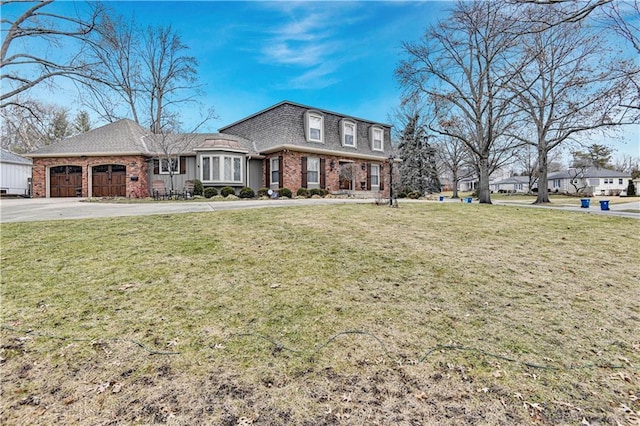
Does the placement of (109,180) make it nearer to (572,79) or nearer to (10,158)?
(10,158)

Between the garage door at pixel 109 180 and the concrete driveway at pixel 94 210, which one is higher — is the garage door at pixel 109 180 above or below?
above

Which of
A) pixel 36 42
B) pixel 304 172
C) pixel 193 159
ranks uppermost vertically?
pixel 36 42

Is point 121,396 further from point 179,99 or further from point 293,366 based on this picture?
point 179,99

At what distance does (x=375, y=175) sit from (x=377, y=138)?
2.96 metres

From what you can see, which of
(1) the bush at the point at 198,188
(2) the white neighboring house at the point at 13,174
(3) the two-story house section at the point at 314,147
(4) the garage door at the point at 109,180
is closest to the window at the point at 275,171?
(3) the two-story house section at the point at 314,147

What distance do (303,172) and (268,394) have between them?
685 inches

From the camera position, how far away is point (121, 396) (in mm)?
2008

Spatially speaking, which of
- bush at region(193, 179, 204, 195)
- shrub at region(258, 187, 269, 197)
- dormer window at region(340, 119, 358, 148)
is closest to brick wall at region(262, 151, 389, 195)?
shrub at region(258, 187, 269, 197)

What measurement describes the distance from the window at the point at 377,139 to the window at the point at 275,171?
8104mm

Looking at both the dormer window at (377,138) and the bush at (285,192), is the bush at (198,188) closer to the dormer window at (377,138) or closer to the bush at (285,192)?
the bush at (285,192)

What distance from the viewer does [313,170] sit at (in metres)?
19.8

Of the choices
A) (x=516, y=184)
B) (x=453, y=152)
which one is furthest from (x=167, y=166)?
(x=516, y=184)

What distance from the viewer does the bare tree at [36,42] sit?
36.4ft

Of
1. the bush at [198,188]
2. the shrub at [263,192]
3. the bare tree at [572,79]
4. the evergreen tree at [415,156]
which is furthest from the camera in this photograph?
the evergreen tree at [415,156]
